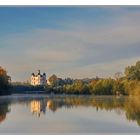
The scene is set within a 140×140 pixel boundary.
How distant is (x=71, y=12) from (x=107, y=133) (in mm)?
858

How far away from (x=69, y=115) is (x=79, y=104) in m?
0.11

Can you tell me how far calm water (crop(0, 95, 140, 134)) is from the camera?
4.89 metres

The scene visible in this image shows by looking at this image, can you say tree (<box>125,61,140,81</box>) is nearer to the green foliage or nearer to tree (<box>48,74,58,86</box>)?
the green foliage

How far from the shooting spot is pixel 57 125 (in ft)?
16.1

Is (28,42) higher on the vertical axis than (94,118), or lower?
higher

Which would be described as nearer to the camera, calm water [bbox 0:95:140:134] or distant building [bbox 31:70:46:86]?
calm water [bbox 0:95:140:134]

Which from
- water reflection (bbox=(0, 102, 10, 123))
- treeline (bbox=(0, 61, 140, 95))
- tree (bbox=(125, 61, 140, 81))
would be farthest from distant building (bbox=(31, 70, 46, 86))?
tree (bbox=(125, 61, 140, 81))

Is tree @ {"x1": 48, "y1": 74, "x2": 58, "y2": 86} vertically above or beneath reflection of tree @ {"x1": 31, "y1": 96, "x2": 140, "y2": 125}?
above

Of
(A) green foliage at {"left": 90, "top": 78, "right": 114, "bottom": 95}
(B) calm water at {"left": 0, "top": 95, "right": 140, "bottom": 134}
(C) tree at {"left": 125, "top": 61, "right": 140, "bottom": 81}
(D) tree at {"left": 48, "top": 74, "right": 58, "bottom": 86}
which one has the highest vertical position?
(C) tree at {"left": 125, "top": 61, "right": 140, "bottom": 81}

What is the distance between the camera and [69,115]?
16.3 feet

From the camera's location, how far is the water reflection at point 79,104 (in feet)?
16.3
